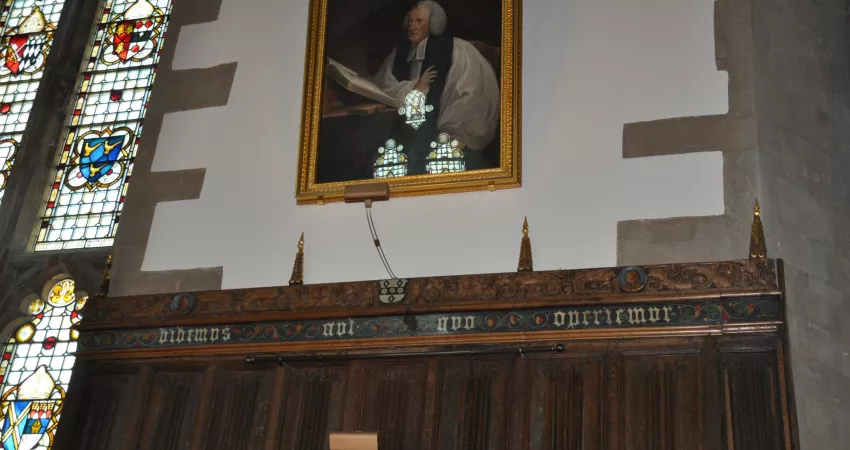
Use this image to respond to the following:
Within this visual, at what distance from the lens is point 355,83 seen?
7449mm

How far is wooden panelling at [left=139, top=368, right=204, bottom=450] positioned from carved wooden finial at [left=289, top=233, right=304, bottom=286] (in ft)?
2.72

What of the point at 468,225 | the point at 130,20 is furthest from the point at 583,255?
the point at 130,20

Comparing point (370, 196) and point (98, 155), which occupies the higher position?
point (98, 155)

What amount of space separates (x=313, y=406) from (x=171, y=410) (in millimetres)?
Answer: 1001

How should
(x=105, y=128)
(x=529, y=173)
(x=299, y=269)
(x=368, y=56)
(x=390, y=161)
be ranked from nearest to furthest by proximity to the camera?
(x=529, y=173) < (x=299, y=269) < (x=390, y=161) < (x=368, y=56) < (x=105, y=128)

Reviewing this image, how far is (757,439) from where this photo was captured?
5496mm

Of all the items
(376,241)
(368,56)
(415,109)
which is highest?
(368,56)

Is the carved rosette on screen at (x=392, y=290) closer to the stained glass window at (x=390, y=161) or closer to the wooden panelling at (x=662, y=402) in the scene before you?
the stained glass window at (x=390, y=161)

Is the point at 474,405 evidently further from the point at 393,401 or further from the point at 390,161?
the point at 390,161

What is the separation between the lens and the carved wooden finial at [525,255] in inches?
251

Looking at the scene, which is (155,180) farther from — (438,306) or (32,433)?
(438,306)

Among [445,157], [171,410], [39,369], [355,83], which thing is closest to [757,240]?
[445,157]

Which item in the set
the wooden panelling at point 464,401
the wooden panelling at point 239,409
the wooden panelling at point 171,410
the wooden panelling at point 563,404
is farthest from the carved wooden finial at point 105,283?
the wooden panelling at point 563,404

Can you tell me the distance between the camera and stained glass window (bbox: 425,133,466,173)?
6.94 metres
